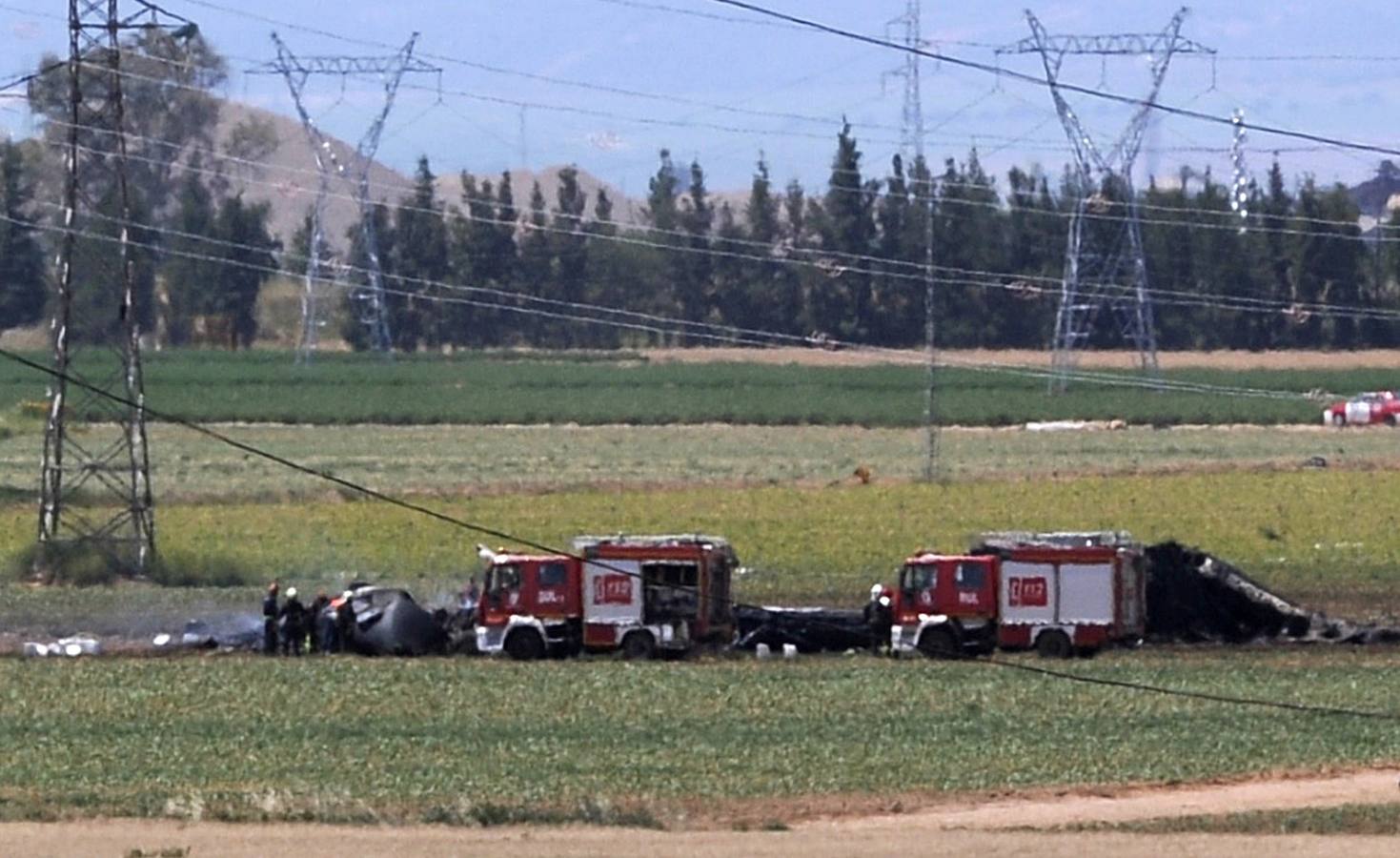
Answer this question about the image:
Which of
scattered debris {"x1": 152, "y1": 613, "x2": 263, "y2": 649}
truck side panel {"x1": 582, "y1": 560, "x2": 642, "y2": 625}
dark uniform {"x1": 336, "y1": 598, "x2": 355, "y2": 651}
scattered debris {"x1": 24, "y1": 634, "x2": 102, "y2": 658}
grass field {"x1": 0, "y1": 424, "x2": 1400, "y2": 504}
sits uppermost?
grass field {"x1": 0, "y1": 424, "x2": 1400, "y2": 504}

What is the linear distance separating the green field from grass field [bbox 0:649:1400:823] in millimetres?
48221

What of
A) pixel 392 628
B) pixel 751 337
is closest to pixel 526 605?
pixel 392 628

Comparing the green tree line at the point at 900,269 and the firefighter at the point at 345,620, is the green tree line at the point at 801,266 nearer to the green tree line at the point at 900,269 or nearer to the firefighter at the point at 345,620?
the green tree line at the point at 900,269

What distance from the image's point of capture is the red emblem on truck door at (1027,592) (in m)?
32.6

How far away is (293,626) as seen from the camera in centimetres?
3259

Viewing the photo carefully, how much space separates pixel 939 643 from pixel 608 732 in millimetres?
9003

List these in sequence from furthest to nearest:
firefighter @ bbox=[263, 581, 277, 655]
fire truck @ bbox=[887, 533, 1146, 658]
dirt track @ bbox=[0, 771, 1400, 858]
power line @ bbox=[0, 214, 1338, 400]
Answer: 1. power line @ bbox=[0, 214, 1338, 400]
2. fire truck @ bbox=[887, 533, 1146, 658]
3. firefighter @ bbox=[263, 581, 277, 655]
4. dirt track @ bbox=[0, 771, 1400, 858]

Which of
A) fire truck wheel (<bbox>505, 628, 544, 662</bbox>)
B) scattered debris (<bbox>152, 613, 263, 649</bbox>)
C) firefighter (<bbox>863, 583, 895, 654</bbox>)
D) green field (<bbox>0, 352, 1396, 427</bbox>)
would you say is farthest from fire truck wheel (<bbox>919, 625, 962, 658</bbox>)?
green field (<bbox>0, 352, 1396, 427</bbox>)

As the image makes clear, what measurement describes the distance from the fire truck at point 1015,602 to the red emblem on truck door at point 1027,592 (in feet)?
0.04

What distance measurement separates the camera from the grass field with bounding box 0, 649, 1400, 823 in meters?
20.8

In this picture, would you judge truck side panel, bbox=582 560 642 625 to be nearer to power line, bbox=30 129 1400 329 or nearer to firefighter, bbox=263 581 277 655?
firefighter, bbox=263 581 277 655

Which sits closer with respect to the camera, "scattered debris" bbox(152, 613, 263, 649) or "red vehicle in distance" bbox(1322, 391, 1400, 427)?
"scattered debris" bbox(152, 613, 263, 649)

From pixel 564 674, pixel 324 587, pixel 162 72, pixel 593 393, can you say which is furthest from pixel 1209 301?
pixel 564 674

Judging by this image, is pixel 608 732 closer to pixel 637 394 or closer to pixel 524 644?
pixel 524 644
